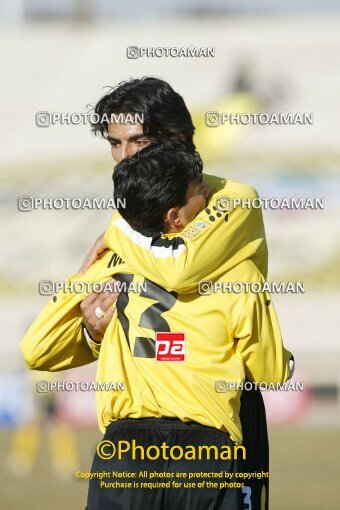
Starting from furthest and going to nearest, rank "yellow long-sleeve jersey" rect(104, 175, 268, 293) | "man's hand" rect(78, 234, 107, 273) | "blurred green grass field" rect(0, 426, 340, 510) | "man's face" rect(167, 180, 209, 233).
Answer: "blurred green grass field" rect(0, 426, 340, 510), "man's hand" rect(78, 234, 107, 273), "man's face" rect(167, 180, 209, 233), "yellow long-sleeve jersey" rect(104, 175, 268, 293)

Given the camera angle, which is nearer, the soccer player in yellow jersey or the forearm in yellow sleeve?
the soccer player in yellow jersey

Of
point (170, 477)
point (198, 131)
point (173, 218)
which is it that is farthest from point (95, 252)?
point (198, 131)

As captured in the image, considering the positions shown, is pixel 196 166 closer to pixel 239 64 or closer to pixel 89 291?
pixel 89 291

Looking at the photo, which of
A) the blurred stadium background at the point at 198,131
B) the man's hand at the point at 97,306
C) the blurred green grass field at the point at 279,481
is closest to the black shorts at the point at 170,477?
the man's hand at the point at 97,306

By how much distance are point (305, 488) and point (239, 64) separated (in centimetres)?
1242

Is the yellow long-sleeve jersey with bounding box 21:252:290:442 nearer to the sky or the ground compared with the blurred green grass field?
nearer to the ground

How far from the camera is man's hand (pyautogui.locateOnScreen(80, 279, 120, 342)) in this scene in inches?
117

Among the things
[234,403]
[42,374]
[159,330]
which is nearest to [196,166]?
[159,330]

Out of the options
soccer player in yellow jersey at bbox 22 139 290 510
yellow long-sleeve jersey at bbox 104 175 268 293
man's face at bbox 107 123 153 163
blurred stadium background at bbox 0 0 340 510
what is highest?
blurred stadium background at bbox 0 0 340 510

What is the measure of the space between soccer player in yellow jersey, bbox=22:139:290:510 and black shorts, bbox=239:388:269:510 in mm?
66

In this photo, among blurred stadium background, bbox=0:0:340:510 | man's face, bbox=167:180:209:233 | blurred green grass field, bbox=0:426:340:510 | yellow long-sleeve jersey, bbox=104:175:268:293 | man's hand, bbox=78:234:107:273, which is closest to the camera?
yellow long-sleeve jersey, bbox=104:175:268:293

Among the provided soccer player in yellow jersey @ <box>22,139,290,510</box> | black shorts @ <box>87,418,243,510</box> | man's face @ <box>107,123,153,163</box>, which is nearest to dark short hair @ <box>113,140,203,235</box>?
soccer player in yellow jersey @ <box>22,139,290,510</box>

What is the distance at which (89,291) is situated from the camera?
3.02 meters

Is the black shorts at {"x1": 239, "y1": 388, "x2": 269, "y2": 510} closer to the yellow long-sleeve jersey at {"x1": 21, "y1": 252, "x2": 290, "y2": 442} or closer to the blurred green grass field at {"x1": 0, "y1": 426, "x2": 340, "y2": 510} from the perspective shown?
the yellow long-sleeve jersey at {"x1": 21, "y1": 252, "x2": 290, "y2": 442}
